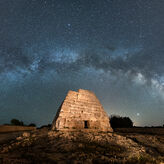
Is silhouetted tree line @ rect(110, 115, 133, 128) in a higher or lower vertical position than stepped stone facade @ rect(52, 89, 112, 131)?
lower

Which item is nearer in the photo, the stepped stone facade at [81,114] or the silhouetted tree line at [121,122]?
the stepped stone facade at [81,114]

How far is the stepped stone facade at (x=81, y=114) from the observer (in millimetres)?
8133

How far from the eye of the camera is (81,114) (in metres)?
8.88

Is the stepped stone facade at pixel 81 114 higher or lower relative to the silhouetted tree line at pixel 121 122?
higher

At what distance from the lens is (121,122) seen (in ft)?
63.2

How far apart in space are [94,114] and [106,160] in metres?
6.09

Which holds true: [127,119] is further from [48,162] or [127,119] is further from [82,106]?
[48,162]

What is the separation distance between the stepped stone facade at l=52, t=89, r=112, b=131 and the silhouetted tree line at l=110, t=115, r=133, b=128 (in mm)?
10559

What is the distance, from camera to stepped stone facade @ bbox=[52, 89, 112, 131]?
26.7 feet

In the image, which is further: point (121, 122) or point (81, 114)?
point (121, 122)

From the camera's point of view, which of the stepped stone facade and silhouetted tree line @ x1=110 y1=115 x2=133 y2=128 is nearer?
the stepped stone facade

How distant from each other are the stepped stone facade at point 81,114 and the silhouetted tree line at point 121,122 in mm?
10559

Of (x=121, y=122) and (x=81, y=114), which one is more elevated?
(x=81, y=114)

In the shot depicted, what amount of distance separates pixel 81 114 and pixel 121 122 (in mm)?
13000
